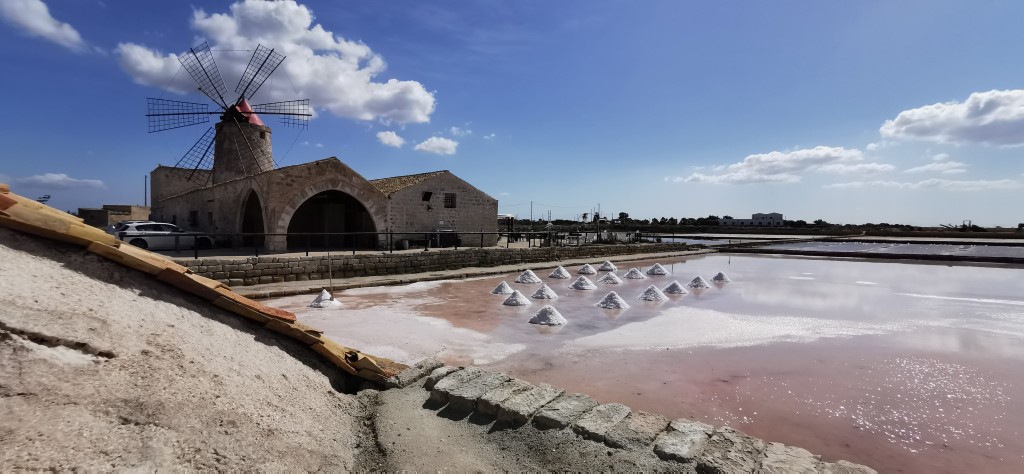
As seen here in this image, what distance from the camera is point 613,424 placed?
3.35 m

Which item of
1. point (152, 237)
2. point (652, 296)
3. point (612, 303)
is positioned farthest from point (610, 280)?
point (152, 237)

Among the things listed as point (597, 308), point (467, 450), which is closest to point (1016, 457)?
point (467, 450)

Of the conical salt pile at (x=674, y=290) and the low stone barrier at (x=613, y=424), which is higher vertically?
the low stone barrier at (x=613, y=424)

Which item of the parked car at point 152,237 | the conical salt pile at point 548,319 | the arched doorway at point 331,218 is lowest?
the conical salt pile at point 548,319

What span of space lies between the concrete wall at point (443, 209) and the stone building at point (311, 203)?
0.04m

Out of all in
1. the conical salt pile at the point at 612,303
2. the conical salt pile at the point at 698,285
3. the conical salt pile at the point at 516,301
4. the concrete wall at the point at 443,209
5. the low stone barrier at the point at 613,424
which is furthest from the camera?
the concrete wall at the point at 443,209

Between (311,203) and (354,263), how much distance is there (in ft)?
30.3

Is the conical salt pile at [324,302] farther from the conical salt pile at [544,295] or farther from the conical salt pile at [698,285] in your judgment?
the conical salt pile at [698,285]

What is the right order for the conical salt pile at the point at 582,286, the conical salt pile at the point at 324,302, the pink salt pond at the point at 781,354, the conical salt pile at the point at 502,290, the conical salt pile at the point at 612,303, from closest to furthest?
the pink salt pond at the point at 781,354
the conical salt pile at the point at 324,302
the conical salt pile at the point at 612,303
the conical salt pile at the point at 502,290
the conical salt pile at the point at 582,286

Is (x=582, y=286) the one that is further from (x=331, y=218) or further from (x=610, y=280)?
(x=331, y=218)

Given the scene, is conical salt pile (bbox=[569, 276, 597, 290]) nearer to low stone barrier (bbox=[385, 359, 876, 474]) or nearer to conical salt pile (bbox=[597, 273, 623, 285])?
conical salt pile (bbox=[597, 273, 623, 285])

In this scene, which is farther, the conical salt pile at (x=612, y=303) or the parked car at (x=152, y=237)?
the parked car at (x=152, y=237)

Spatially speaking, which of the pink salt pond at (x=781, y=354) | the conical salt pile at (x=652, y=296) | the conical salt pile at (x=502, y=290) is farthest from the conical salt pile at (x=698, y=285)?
the conical salt pile at (x=502, y=290)

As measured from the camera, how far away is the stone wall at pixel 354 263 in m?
11.5
